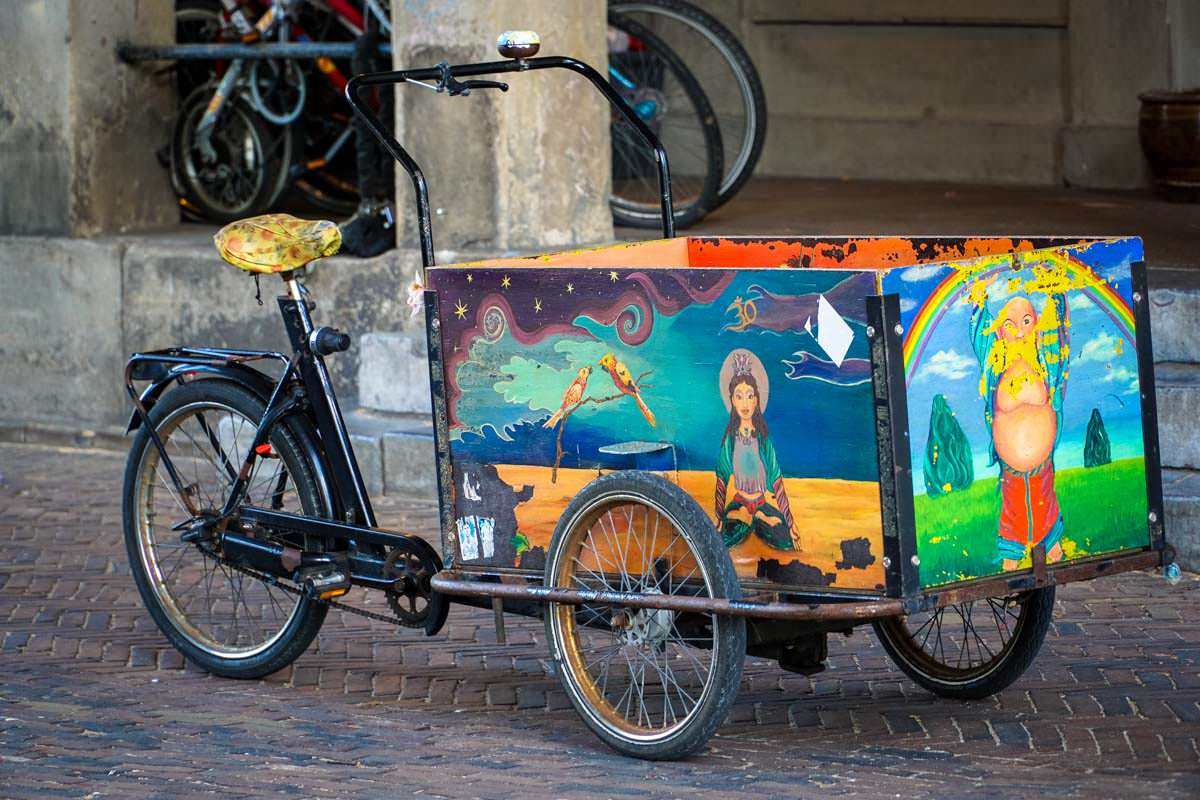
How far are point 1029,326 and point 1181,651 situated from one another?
1452 mm

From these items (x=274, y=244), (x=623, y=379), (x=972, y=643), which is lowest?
(x=972, y=643)

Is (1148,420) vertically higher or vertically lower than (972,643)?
higher

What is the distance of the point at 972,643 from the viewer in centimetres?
490

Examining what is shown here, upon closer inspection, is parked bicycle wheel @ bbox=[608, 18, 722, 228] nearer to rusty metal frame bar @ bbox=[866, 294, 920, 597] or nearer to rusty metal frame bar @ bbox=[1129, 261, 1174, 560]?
rusty metal frame bar @ bbox=[1129, 261, 1174, 560]

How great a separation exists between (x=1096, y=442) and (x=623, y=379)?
1037 mm

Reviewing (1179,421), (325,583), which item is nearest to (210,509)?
(325,583)

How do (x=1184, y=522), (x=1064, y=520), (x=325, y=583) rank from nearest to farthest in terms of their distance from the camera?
(x=1064, y=520)
(x=325, y=583)
(x=1184, y=522)

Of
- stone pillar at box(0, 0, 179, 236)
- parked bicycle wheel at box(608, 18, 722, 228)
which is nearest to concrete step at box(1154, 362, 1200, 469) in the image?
parked bicycle wheel at box(608, 18, 722, 228)

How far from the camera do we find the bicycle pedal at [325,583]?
477 centimetres

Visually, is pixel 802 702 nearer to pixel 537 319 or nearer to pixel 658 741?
pixel 658 741

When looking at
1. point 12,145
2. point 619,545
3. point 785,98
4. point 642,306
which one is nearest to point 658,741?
point 619,545

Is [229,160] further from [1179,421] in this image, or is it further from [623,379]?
[623,379]

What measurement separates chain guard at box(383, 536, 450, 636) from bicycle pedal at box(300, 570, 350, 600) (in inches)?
4.9

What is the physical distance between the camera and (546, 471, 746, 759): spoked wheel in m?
4.04
